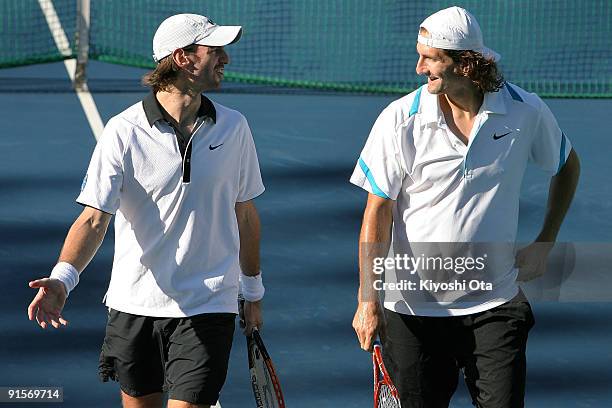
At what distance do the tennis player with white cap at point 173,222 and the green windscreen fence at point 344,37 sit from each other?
661cm

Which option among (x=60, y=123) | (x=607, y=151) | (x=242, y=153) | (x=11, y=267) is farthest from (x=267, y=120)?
(x=242, y=153)

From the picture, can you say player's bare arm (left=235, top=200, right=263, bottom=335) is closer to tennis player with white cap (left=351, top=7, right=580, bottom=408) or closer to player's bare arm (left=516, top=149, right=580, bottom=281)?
tennis player with white cap (left=351, top=7, right=580, bottom=408)

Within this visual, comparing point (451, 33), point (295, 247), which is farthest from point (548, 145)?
point (295, 247)

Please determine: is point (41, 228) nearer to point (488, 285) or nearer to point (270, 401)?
point (270, 401)

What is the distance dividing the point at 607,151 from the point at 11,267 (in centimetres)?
459

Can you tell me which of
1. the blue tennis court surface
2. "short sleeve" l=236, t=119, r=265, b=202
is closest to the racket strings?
"short sleeve" l=236, t=119, r=265, b=202

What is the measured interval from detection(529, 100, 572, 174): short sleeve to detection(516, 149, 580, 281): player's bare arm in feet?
0.23

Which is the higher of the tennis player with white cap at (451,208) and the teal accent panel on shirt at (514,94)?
the teal accent panel on shirt at (514,94)

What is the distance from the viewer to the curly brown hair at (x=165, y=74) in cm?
532

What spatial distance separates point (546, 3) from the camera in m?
12.7

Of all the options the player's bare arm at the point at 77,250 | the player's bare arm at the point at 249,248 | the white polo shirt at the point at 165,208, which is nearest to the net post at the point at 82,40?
the player's bare arm at the point at 249,248

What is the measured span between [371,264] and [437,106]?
625 mm

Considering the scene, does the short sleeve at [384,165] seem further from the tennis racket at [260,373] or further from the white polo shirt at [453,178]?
the tennis racket at [260,373]

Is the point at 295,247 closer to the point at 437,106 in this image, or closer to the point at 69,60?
the point at 437,106
